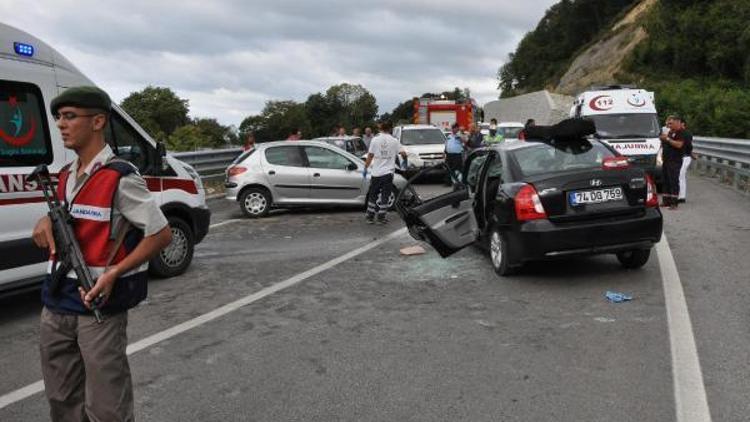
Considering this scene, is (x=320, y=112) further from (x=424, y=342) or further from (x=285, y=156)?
(x=424, y=342)

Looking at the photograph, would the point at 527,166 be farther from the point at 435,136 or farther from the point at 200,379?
the point at 435,136

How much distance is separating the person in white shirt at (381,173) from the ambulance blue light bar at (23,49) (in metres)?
6.38

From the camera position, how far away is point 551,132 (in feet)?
25.4

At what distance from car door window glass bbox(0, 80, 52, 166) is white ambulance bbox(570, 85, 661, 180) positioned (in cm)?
1154

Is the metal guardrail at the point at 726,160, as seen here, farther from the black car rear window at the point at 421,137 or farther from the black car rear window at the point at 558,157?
the black car rear window at the point at 558,157

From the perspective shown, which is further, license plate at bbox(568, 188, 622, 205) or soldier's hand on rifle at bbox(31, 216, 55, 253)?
license plate at bbox(568, 188, 622, 205)

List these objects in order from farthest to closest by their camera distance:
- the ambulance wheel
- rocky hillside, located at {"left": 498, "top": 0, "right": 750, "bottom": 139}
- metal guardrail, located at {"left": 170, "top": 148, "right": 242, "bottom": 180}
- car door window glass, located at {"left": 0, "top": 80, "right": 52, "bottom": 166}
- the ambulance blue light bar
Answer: rocky hillside, located at {"left": 498, "top": 0, "right": 750, "bottom": 139} → metal guardrail, located at {"left": 170, "top": 148, "right": 242, "bottom": 180} → the ambulance wheel → the ambulance blue light bar → car door window glass, located at {"left": 0, "top": 80, "right": 52, "bottom": 166}

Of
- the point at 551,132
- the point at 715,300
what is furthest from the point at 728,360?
the point at 551,132

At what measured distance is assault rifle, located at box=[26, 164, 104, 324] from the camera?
267cm

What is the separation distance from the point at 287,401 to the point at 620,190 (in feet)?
14.3

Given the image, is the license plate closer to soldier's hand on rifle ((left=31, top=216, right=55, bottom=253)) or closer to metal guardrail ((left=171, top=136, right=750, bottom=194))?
soldier's hand on rifle ((left=31, top=216, right=55, bottom=253))

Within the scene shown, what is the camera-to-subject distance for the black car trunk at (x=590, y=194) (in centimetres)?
679

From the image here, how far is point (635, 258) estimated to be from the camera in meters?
7.32

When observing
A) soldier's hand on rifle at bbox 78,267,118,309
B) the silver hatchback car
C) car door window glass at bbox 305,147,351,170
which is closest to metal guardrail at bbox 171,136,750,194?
the silver hatchback car
